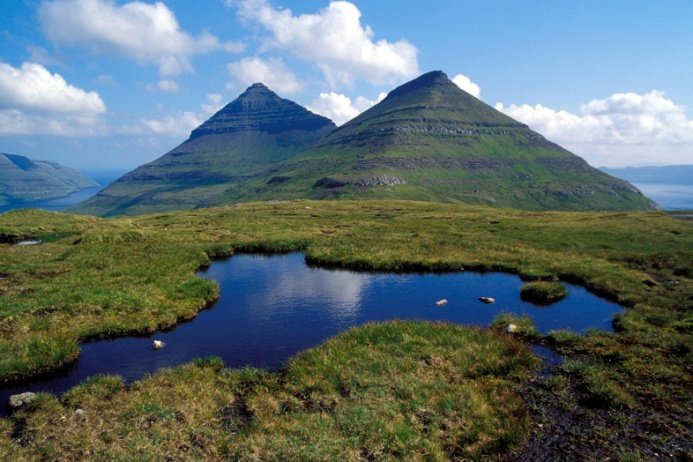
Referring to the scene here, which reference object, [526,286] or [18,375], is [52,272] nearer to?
[18,375]

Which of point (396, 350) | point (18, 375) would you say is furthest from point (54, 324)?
point (396, 350)

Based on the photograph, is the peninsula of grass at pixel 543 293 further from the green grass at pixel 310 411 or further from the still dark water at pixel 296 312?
the green grass at pixel 310 411

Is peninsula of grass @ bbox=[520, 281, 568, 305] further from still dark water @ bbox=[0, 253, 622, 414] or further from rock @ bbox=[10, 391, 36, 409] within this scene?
rock @ bbox=[10, 391, 36, 409]

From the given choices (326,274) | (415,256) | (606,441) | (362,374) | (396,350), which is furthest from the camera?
(415,256)

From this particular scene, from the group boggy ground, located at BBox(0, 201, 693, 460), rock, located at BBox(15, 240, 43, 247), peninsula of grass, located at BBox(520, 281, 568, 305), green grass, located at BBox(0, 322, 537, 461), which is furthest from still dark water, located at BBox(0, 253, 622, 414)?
rock, located at BBox(15, 240, 43, 247)

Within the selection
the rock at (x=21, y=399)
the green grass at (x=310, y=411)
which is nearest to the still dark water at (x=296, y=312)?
the rock at (x=21, y=399)

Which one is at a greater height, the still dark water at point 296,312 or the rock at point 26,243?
the rock at point 26,243
